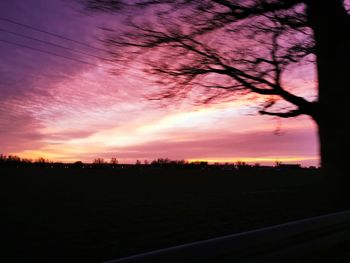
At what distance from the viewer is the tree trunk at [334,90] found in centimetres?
1262

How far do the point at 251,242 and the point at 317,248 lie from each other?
2082 mm

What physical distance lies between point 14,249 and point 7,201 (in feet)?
37.4

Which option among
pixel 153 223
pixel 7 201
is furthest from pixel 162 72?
pixel 7 201

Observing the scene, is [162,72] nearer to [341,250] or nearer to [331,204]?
[331,204]

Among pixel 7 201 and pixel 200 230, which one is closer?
pixel 200 230

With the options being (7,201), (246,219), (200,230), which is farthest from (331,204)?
(7,201)

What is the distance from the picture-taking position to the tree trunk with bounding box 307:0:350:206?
41.4 feet

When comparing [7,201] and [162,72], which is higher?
[162,72]

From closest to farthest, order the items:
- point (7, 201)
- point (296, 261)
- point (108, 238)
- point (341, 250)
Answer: point (296, 261)
point (341, 250)
point (108, 238)
point (7, 201)

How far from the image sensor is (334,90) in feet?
41.7

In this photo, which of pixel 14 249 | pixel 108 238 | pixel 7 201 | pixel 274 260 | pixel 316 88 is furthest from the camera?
pixel 7 201

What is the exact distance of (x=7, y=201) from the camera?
19.7 metres

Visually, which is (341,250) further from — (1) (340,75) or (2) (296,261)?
(1) (340,75)

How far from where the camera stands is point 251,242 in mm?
6148
